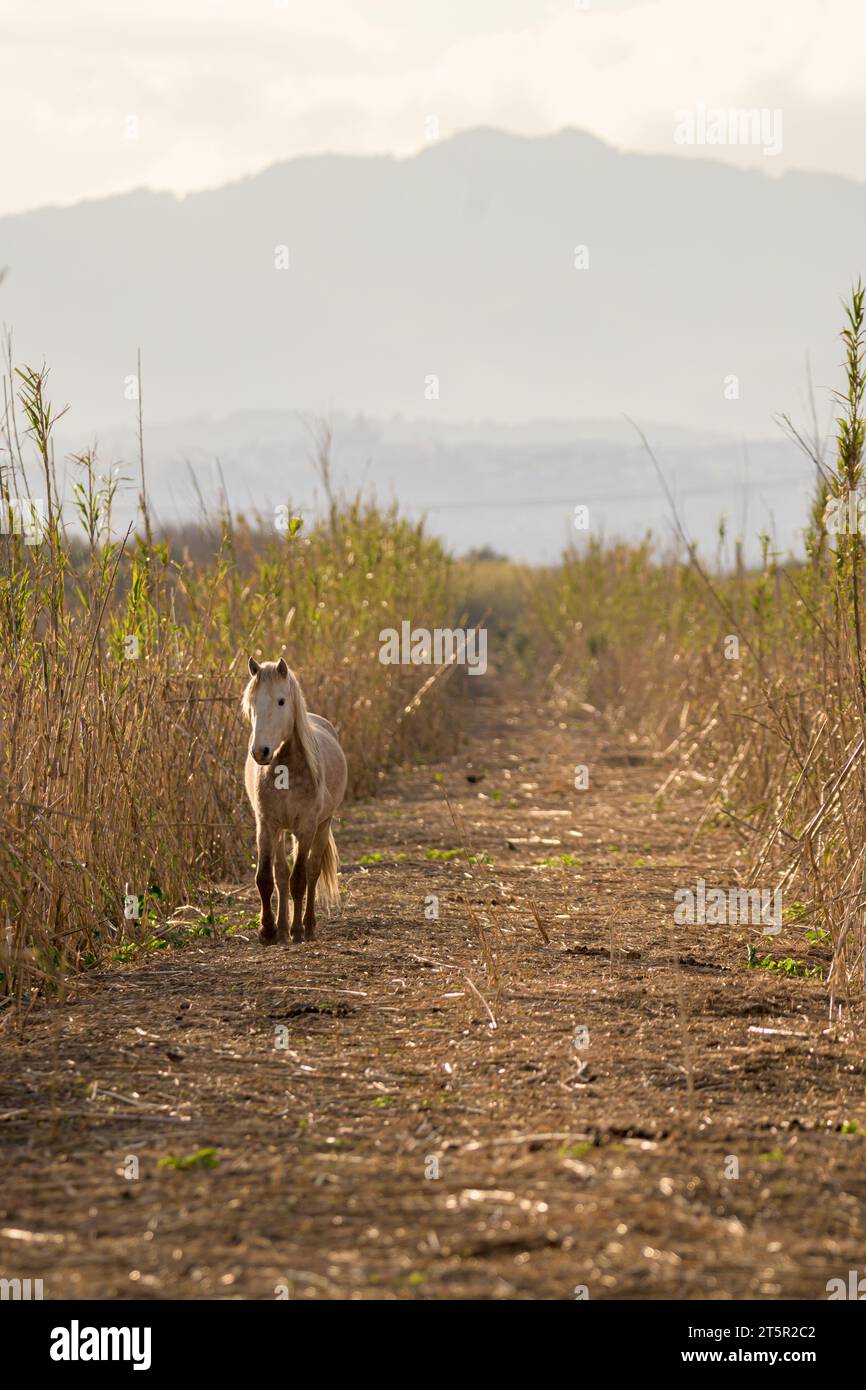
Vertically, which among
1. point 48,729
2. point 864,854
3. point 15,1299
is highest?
point 48,729

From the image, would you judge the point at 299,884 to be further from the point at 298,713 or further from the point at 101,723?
the point at 101,723

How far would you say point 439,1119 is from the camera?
179 inches

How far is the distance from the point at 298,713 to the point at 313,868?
838 millimetres

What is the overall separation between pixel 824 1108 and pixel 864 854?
1.43 m

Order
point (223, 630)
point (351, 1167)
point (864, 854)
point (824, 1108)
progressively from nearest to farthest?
point (351, 1167)
point (824, 1108)
point (864, 854)
point (223, 630)

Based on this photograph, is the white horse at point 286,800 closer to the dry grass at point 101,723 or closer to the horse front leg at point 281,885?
the horse front leg at point 281,885

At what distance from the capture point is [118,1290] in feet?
11.1

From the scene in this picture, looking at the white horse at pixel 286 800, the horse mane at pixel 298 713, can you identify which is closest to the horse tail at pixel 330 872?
the white horse at pixel 286 800

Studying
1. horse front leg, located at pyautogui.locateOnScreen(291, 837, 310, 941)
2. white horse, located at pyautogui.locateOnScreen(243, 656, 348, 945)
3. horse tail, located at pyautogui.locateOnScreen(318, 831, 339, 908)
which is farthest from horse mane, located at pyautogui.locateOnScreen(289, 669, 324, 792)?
horse tail, located at pyautogui.locateOnScreen(318, 831, 339, 908)

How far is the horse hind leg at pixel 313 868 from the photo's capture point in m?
7.23

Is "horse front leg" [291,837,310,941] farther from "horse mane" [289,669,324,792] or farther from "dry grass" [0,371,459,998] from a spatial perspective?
"dry grass" [0,371,459,998]

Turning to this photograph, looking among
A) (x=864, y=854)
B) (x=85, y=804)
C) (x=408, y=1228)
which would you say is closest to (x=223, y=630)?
(x=85, y=804)

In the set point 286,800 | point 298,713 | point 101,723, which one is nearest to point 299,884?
point 286,800

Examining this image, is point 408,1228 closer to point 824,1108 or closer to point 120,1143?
point 120,1143
